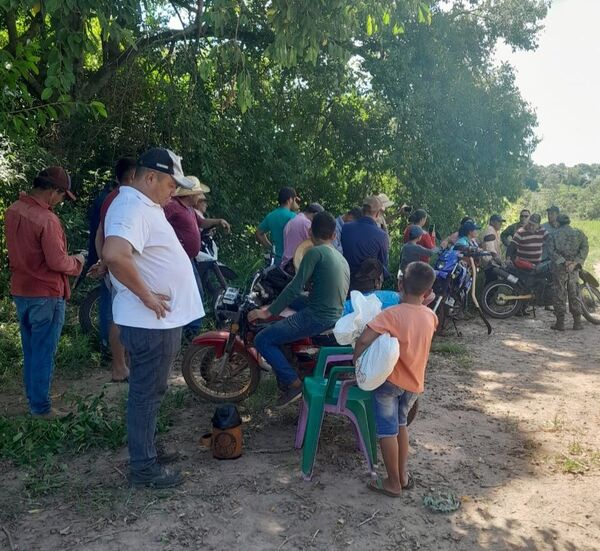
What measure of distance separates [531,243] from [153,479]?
25.7 feet

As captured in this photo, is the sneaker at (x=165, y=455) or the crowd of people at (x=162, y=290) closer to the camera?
the crowd of people at (x=162, y=290)

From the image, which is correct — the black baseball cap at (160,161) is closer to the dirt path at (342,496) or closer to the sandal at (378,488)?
the dirt path at (342,496)

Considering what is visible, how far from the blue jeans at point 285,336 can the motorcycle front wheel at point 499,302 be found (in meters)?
5.58

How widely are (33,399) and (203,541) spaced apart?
2.21 m

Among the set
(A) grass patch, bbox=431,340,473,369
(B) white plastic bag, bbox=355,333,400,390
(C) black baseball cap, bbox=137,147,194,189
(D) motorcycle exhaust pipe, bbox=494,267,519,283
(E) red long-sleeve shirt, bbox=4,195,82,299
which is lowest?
(A) grass patch, bbox=431,340,473,369

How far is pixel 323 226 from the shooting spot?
4289mm

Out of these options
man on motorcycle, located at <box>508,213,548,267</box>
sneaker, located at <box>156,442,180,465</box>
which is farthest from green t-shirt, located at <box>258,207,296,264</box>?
man on motorcycle, located at <box>508,213,548,267</box>

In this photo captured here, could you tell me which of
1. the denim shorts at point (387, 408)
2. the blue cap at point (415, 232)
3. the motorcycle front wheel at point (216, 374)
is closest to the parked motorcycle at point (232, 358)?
the motorcycle front wheel at point (216, 374)

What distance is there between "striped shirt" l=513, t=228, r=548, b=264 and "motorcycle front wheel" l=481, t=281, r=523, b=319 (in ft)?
2.18

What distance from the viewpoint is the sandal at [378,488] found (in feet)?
11.5

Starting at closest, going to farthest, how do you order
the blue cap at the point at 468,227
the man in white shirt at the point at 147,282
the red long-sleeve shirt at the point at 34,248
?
the man in white shirt at the point at 147,282 → the red long-sleeve shirt at the point at 34,248 → the blue cap at the point at 468,227

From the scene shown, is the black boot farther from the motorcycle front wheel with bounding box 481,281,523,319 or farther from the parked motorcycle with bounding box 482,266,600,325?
the motorcycle front wheel with bounding box 481,281,523,319

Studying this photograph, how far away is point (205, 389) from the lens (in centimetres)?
493

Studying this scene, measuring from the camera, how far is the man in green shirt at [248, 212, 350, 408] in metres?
4.26
